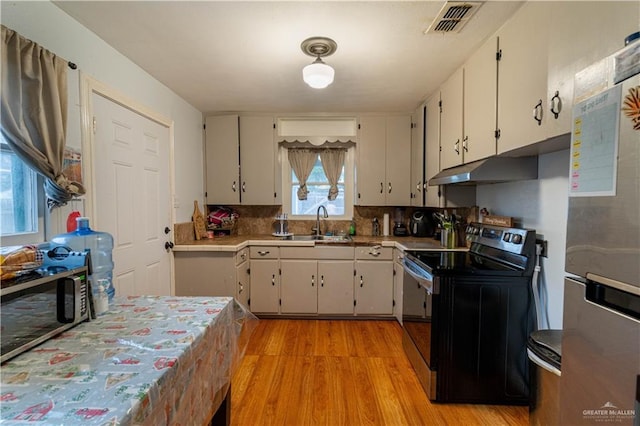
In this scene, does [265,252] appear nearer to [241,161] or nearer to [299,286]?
[299,286]

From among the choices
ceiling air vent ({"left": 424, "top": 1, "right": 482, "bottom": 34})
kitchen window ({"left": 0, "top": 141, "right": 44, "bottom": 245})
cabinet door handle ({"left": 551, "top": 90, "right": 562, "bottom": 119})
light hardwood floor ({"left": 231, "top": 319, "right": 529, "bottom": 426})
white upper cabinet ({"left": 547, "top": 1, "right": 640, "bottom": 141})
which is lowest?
light hardwood floor ({"left": 231, "top": 319, "right": 529, "bottom": 426})

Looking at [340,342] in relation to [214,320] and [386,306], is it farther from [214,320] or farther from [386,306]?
[214,320]

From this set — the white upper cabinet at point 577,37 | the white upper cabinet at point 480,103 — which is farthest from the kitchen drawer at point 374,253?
the white upper cabinet at point 577,37

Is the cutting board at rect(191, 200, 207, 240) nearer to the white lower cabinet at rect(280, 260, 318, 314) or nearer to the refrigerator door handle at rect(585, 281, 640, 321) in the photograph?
the white lower cabinet at rect(280, 260, 318, 314)

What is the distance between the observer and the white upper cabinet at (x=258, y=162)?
11.1 feet

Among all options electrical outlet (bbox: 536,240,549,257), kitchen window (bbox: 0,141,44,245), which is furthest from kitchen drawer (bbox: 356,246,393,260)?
kitchen window (bbox: 0,141,44,245)

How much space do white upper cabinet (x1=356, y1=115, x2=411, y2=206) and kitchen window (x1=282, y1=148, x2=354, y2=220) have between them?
1.03 ft

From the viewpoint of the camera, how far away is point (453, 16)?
158 cm

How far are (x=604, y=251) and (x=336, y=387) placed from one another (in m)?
1.79

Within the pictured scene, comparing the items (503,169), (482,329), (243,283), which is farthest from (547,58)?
(243,283)

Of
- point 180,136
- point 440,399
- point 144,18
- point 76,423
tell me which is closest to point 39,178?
point 144,18

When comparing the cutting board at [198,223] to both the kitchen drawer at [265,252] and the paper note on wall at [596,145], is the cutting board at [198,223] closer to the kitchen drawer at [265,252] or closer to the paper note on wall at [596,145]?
the kitchen drawer at [265,252]

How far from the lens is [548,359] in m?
1.29

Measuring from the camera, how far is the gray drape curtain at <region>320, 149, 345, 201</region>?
362cm
